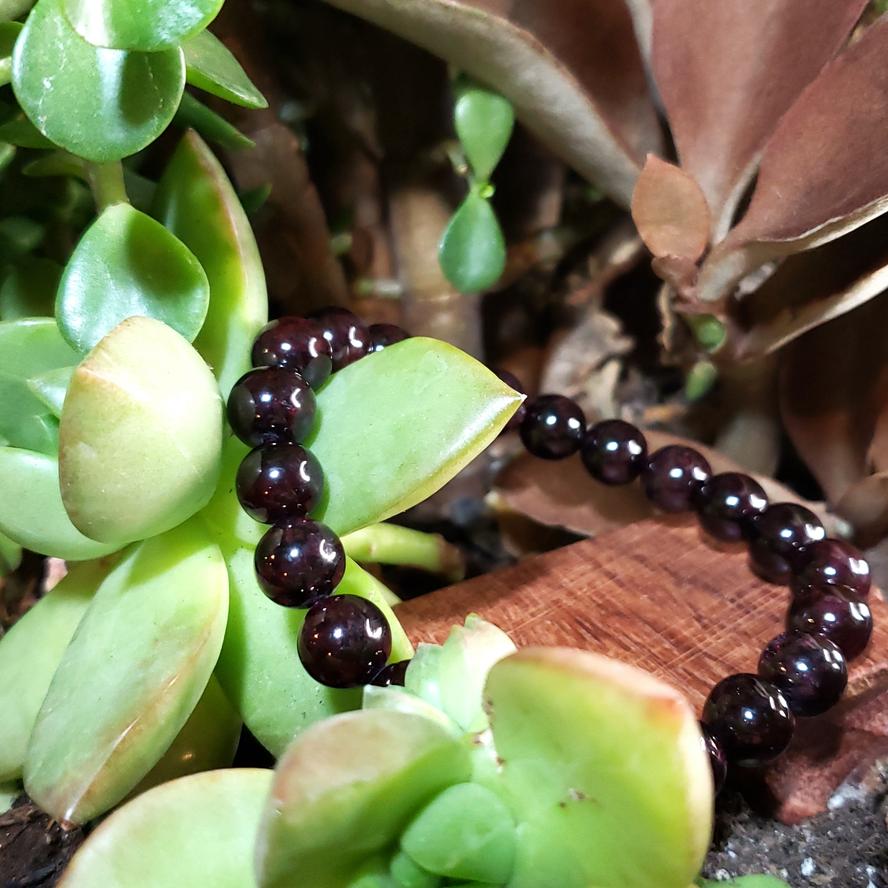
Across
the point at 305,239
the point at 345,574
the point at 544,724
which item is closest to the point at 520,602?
the point at 345,574

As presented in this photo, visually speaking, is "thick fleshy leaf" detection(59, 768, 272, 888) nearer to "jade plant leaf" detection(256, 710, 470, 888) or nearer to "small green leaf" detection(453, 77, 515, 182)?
"jade plant leaf" detection(256, 710, 470, 888)

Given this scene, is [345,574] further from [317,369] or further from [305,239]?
[305,239]

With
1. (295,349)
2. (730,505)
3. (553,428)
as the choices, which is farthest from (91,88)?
(730,505)

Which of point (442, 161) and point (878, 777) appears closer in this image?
point (878, 777)

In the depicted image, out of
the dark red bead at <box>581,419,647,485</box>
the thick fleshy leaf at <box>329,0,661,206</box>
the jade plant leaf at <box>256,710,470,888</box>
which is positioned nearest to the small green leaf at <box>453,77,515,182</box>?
the thick fleshy leaf at <box>329,0,661,206</box>

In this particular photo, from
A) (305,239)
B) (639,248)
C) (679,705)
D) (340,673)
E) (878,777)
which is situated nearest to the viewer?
(679,705)

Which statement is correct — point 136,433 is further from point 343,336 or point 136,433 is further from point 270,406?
Result: point 343,336

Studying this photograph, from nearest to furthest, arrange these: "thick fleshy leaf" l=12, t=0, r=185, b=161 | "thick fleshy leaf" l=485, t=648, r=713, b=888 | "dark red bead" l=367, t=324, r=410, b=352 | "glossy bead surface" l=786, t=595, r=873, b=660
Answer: "thick fleshy leaf" l=485, t=648, r=713, b=888
"thick fleshy leaf" l=12, t=0, r=185, b=161
"glossy bead surface" l=786, t=595, r=873, b=660
"dark red bead" l=367, t=324, r=410, b=352

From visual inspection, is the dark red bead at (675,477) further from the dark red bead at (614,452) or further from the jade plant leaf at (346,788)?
the jade plant leaf at (346,788)
